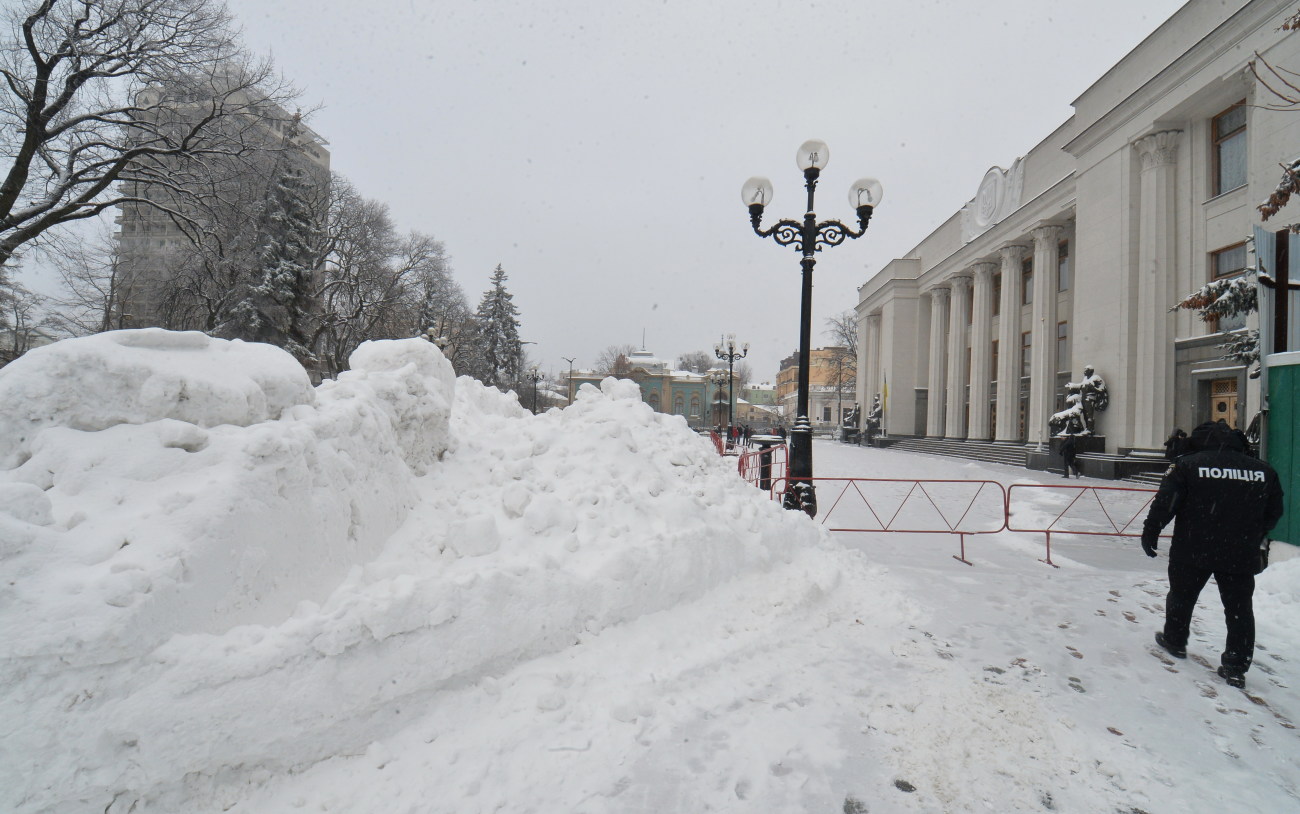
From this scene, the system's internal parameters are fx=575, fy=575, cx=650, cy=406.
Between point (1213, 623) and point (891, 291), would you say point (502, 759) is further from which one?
point (891, 291)

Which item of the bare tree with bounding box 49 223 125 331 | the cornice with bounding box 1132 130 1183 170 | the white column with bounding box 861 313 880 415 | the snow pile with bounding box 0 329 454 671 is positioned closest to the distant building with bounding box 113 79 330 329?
the bare tree with bounding box 49 223 125 331

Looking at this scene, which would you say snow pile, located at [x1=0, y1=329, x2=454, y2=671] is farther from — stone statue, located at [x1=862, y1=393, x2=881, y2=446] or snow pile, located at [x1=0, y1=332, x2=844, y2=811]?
stone statue, located at [x1=862, y1=393, x2=881, y2=446]

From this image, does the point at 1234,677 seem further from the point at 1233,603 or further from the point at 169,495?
the point at 169,495

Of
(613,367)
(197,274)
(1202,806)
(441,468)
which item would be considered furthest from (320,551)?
(613,367)

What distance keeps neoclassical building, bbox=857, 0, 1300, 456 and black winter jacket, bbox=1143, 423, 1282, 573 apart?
4.15 metres

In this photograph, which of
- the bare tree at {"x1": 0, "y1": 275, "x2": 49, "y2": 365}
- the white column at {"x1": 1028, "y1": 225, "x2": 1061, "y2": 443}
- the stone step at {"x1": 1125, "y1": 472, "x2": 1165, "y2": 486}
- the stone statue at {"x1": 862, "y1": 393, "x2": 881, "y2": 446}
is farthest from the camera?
the stone statue at {"x1": 862, "y1": 393, "x2": 881, "y2": 446}

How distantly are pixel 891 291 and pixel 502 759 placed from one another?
45.7m

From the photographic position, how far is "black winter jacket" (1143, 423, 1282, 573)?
13.7ft

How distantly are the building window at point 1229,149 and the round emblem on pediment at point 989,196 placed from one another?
12853 mm

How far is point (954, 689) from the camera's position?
390cm

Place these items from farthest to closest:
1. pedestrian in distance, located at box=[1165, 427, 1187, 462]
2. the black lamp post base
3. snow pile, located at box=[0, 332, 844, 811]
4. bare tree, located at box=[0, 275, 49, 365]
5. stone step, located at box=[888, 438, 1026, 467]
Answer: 1. bare tree, located at box=[0, 275, 49, 365]
2. stone step, located at box=[888, 438, 1026, 467]
3. the black lamp post base
4. pedestrian in distance, located at box=[1165, 427, 1187, 462]
5. snow pile, located at box=[0, 332, 844, 811]

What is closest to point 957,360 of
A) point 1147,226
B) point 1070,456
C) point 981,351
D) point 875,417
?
point 981,351

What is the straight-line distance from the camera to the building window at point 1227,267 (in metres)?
16.4

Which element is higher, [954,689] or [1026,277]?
[1026,277]
